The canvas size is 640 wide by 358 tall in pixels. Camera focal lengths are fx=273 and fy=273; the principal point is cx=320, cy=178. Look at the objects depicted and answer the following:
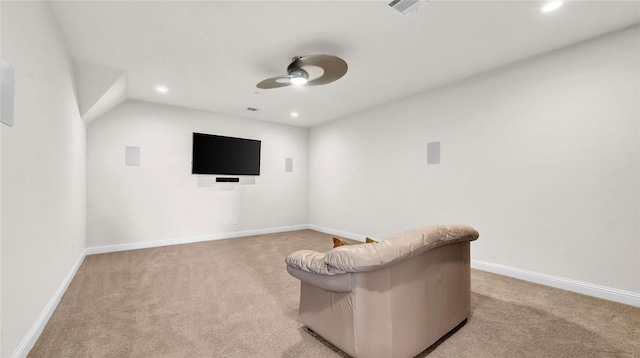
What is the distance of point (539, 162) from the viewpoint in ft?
10.9

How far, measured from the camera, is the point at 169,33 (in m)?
2.83

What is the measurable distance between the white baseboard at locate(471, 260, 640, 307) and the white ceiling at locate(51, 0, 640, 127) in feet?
8.77

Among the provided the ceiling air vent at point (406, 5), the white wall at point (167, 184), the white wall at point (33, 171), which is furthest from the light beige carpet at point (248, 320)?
the ceiling air vent at point (406, 5)

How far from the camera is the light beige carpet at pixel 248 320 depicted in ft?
6.53

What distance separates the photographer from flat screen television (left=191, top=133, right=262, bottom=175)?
5.58m

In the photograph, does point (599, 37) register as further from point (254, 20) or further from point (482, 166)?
point (254, 20)

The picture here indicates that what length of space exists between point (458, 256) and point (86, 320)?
3247 millimetres

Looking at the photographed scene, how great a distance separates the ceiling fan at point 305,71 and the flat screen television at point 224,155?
9.18ft

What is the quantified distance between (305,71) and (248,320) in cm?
274

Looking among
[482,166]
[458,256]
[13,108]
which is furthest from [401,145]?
[13,108]

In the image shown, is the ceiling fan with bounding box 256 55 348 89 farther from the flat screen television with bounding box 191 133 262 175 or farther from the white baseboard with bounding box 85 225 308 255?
the white baseboard with bounding box 85 225 308 255

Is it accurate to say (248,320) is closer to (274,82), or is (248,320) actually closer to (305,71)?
(274,82)

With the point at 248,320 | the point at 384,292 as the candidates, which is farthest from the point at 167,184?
the point at 384,292

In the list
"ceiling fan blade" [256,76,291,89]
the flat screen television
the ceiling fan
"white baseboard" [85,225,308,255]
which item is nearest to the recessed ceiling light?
the ceiling fan
